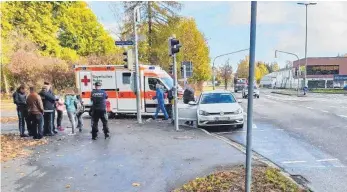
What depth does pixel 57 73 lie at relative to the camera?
3984 centimetres

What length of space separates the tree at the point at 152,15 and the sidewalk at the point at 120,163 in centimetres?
2153

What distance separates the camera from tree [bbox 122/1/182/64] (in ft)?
106

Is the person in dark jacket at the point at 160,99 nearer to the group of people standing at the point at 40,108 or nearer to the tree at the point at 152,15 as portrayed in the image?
the group of people standing at the point at 40,108

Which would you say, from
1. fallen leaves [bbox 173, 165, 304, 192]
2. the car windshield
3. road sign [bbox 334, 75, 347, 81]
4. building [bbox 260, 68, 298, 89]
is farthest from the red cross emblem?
building [bbox 260, 68, 298, 89]

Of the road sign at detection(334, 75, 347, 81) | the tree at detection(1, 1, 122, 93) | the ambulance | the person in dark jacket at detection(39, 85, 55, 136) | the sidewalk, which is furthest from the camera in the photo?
the road sign at detection(334, 75, 347, 81)

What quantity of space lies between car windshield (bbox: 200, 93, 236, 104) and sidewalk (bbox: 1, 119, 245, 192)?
335cm

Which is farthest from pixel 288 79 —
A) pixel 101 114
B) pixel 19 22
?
pixel 101 114

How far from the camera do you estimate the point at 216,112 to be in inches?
537

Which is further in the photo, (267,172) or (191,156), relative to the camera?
(191,156)

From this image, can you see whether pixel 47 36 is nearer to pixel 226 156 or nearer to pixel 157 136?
pixel 157 136

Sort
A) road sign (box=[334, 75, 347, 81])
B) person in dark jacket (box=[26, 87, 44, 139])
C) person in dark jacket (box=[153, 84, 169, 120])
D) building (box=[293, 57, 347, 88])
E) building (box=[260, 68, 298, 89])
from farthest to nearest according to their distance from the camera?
building (box=[260, 68, 298, 89])
building (box=[293, 57, 347, 88])
road sign (box=[334, 75, 347, 81])
person in dark jacket (box=[153, 84, 169, 120])
person in dark jacket (box=[26, 87, 44, 139])

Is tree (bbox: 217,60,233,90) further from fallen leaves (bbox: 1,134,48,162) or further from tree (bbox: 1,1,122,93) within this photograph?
fallen leaves (bbox: 1,134,48,162)

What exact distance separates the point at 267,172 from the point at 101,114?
6431mm

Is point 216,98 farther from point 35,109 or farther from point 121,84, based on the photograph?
point 35,109
